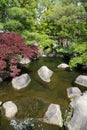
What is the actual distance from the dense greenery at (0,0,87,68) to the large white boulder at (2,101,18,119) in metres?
6.21

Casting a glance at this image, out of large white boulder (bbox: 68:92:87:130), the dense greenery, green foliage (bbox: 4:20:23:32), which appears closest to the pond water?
large white boulder (bbox: 68:92:87:130)

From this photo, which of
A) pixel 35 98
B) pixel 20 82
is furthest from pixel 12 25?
pixel 35 98

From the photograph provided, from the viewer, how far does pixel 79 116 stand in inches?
315

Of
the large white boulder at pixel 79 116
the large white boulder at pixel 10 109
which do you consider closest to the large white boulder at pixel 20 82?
the large white boulder at pixel 10 109

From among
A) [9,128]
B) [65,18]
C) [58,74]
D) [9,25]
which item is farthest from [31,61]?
[9,128]

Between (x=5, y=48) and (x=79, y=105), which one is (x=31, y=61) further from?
(x=79, y=105)

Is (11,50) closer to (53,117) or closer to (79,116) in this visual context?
(53,117)

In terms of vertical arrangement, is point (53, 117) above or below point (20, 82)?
above

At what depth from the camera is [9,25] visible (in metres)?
17.3

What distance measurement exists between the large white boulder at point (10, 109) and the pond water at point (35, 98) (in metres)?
0.16

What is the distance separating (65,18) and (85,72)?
145 inches

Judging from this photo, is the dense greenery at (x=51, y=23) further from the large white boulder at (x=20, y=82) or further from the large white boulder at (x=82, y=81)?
the large white boulder at (x=20, y=82)

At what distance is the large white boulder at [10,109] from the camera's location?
9.09 metres

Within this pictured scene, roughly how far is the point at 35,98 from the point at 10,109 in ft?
5.73
